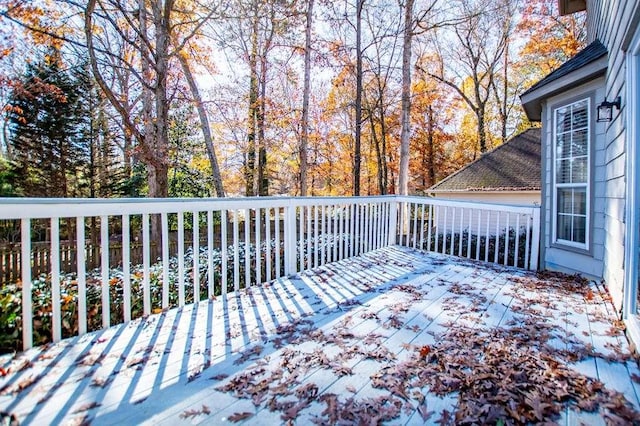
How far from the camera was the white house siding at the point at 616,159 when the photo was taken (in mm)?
2610

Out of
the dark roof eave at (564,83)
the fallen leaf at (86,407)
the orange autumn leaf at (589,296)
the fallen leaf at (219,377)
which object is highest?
the dark roof eave at (564,83)

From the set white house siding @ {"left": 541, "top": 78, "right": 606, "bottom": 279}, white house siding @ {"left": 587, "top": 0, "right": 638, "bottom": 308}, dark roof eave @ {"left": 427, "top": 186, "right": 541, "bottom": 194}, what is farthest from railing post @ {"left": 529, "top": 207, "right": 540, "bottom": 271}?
dark roof eave @ {"left": 427, "top": 186, "right": 541, "bottom": 194}

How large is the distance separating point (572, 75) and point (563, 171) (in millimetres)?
1174

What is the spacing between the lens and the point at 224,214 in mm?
3174

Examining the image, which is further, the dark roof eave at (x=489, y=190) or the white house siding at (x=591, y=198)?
the dark roof eave at (x=489, y=190)

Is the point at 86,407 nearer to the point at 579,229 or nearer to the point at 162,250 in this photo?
the point at 162,250

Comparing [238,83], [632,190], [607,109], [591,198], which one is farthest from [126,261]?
[238,83]

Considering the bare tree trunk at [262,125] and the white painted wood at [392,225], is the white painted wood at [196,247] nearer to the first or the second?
the white painted wood at [392,225]

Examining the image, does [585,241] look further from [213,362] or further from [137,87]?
[137,87]

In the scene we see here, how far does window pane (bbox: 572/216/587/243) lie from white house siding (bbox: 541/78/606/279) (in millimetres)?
142

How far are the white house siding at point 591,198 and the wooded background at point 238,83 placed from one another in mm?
4744

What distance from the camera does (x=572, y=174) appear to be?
4.32m

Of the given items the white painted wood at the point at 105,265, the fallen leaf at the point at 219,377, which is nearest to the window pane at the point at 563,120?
the fallen leaf at the point at 219,377

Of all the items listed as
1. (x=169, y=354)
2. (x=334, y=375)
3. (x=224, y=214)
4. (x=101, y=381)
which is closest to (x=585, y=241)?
(x=334, y=375)
